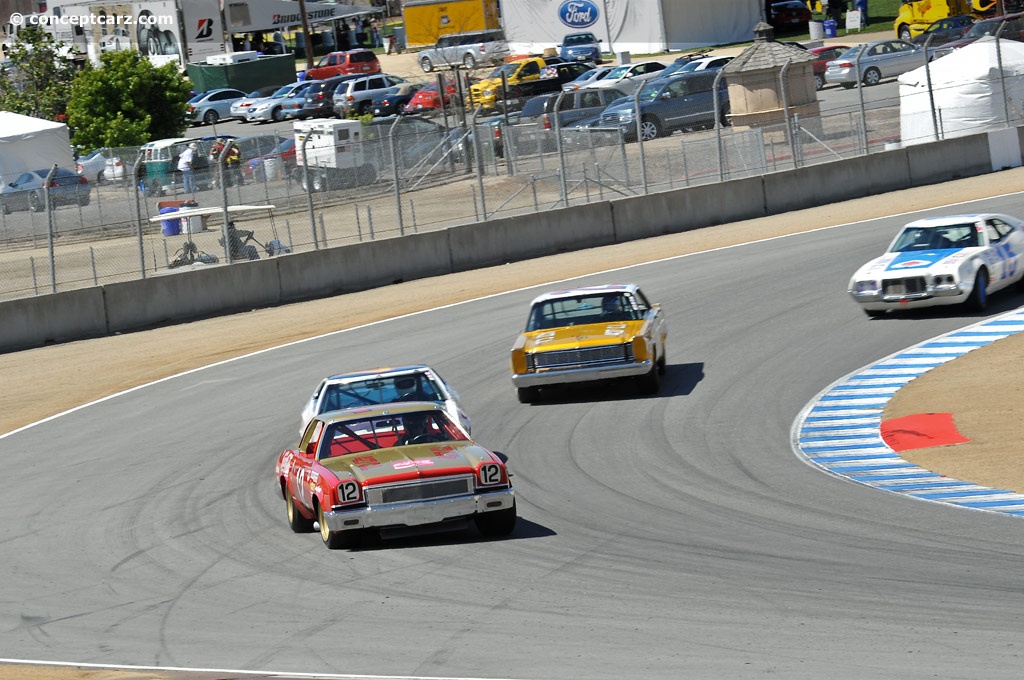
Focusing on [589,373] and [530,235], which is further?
[530,235]

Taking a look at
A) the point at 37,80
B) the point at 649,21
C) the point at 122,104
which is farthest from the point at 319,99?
the point at 649,21

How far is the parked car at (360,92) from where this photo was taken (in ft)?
192

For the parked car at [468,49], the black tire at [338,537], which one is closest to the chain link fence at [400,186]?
the black tire at [338,537]

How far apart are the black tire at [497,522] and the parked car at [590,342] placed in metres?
5.19

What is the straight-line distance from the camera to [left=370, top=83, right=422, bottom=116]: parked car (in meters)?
56.4

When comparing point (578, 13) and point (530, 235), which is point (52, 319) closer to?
point (530, 235)

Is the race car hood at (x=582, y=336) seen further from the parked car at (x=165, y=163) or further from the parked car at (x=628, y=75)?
the parked car at (x=628, y=75)

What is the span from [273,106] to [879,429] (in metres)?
51.2

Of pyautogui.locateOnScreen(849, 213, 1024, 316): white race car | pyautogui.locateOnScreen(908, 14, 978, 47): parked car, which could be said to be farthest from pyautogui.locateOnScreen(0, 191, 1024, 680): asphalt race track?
pyautogui.locateOnScreen(908, 14, 978, 47): parked car

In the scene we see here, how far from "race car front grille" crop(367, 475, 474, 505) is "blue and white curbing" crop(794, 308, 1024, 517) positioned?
3938mm

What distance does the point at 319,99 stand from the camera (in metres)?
60.6

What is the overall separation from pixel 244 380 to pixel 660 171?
13.8 meters

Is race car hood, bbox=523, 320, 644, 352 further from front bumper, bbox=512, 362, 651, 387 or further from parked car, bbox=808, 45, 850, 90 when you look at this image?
parked car, bbox=808, 45, 850, 90

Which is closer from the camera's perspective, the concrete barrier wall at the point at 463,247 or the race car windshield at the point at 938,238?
the race car windshield at the point at 938,238
